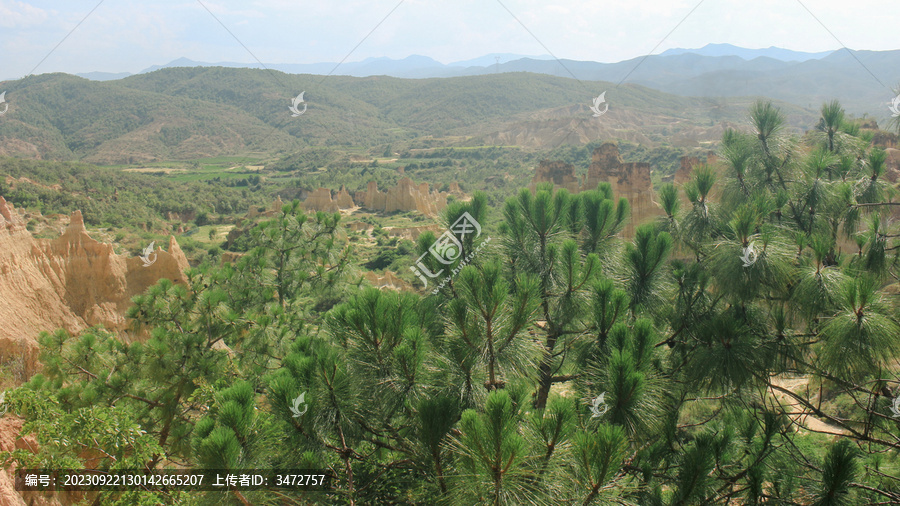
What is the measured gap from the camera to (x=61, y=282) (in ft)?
38.4

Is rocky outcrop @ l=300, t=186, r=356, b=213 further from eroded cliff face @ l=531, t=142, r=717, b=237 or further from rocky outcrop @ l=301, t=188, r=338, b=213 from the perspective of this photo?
eroded cliff face @ l=531, t=142, r=717, b=237

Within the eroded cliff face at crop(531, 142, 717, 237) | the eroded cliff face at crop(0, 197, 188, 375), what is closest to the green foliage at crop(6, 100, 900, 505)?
the eroded cliff face at crop(0, 197, 188, 375)

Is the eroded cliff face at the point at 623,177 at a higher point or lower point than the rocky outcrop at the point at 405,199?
higher

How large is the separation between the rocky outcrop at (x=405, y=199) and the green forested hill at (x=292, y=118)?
A: 129 ft

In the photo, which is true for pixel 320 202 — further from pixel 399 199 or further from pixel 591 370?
pixel 591 370

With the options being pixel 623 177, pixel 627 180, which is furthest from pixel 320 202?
pixel 627 180

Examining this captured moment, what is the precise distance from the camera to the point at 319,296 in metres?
8.92

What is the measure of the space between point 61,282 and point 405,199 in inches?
1296

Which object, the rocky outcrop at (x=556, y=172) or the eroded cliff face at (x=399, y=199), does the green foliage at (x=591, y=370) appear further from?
the eroded cliff face at (x=399, y=199)

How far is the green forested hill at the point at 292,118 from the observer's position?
81500 mm

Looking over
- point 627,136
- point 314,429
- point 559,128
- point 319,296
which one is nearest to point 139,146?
point 559,128

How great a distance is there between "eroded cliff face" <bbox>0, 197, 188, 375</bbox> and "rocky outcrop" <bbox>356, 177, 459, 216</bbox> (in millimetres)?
30702

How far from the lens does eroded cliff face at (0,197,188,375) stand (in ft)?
33.9

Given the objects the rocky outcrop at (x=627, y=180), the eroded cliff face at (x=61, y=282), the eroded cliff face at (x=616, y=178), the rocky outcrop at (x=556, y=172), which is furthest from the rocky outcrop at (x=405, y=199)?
the eroded cliff face at (x=61, y=282)
